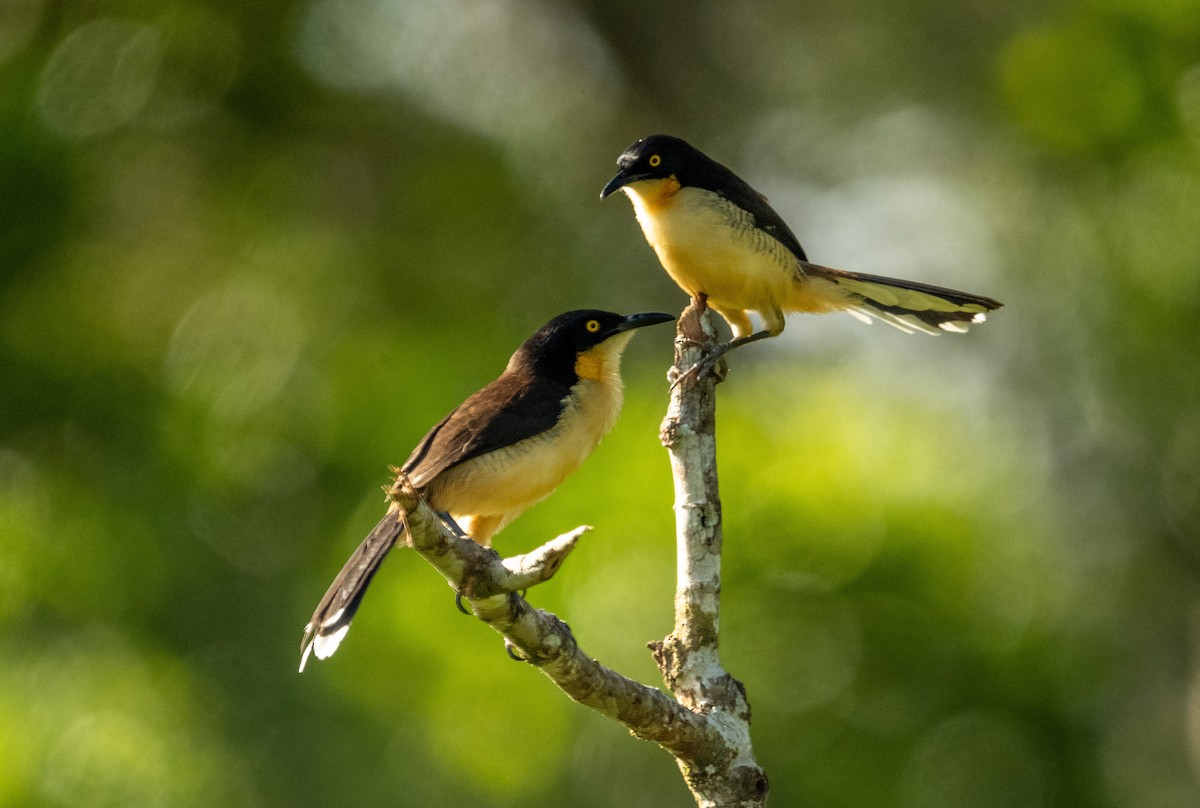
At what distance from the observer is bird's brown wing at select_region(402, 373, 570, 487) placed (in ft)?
20.1

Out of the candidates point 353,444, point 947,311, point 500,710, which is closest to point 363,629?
point 500,710

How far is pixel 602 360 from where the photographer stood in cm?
715

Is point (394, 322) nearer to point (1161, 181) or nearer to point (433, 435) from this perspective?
point (1161, 181)

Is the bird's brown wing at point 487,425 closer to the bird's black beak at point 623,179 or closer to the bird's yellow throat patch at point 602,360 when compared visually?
the bird's yellow throat patch at point 602,360

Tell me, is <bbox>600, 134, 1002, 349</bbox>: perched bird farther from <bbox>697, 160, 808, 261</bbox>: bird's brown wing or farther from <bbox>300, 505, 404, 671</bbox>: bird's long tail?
<bbox>300, 505, 404, 671</bbox>: bird's long tail

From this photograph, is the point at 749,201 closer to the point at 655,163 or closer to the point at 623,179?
the point at 655,163

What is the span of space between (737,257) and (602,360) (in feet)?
2.75

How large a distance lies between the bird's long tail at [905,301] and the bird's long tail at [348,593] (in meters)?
2.60

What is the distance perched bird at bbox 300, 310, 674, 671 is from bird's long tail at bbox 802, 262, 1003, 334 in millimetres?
880

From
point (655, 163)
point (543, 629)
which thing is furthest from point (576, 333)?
point (543, 629)

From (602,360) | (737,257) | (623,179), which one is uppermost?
(623,179)

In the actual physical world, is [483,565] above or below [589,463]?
below

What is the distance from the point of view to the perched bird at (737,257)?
6.74m

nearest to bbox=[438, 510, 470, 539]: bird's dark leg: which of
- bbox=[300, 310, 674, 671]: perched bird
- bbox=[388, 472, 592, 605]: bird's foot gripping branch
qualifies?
bbox=[300, 310, 674, 671]: perched bird
